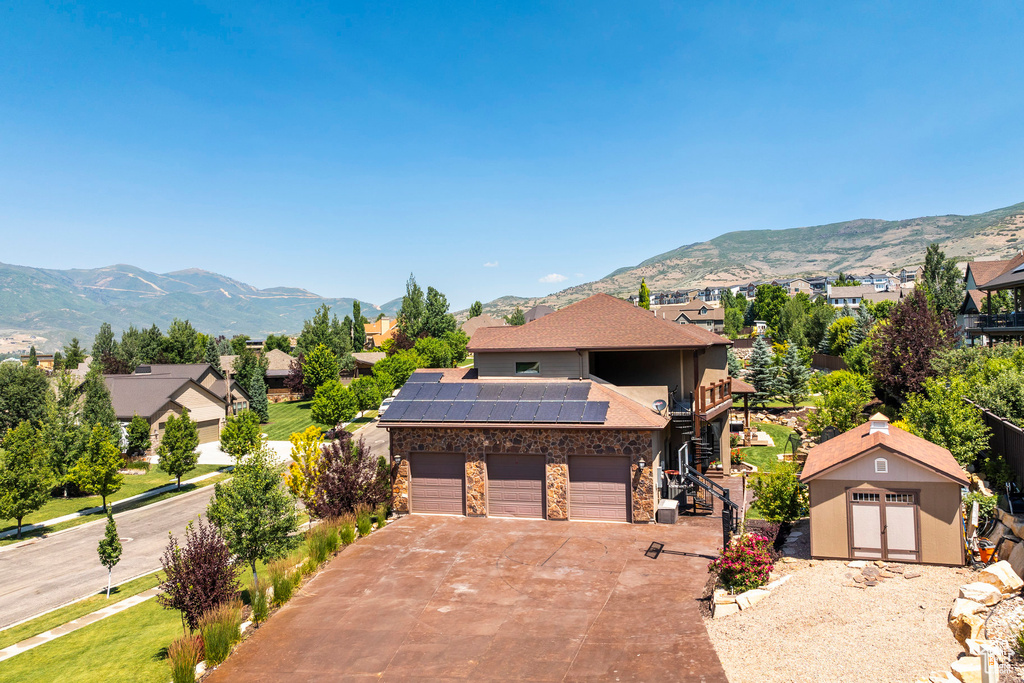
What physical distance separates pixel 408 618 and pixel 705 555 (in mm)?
8252

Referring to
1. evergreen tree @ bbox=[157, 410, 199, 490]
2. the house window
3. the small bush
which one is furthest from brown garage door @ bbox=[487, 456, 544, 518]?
evergreen tree @ bbox=[157, 410, 199, 490]

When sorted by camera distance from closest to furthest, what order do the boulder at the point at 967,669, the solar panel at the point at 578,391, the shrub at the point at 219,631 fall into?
the boulder at the point at 967,669, the shrub at the point at 219,631, the solar panel at the point at 578,391

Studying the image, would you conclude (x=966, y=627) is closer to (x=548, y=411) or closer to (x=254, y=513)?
(x=548, y=411)

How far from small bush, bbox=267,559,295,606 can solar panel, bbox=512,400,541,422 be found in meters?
8.42

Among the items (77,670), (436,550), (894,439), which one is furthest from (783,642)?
(77,670)

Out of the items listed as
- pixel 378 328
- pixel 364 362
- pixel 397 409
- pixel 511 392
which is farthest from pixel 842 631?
pixel 378 328

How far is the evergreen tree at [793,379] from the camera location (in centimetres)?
4828

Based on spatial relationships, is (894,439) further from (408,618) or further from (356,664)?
(356,664)

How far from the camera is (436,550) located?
Result: 17.8m

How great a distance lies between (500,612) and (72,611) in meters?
13.7

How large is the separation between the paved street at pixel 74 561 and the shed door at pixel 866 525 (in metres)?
23.2

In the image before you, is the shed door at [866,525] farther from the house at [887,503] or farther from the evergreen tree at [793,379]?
the evergreen tree at [793,379]

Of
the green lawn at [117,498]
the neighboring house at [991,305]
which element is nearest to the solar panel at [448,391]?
the green lawn at [117,498]

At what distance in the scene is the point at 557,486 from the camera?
66.7 ft
